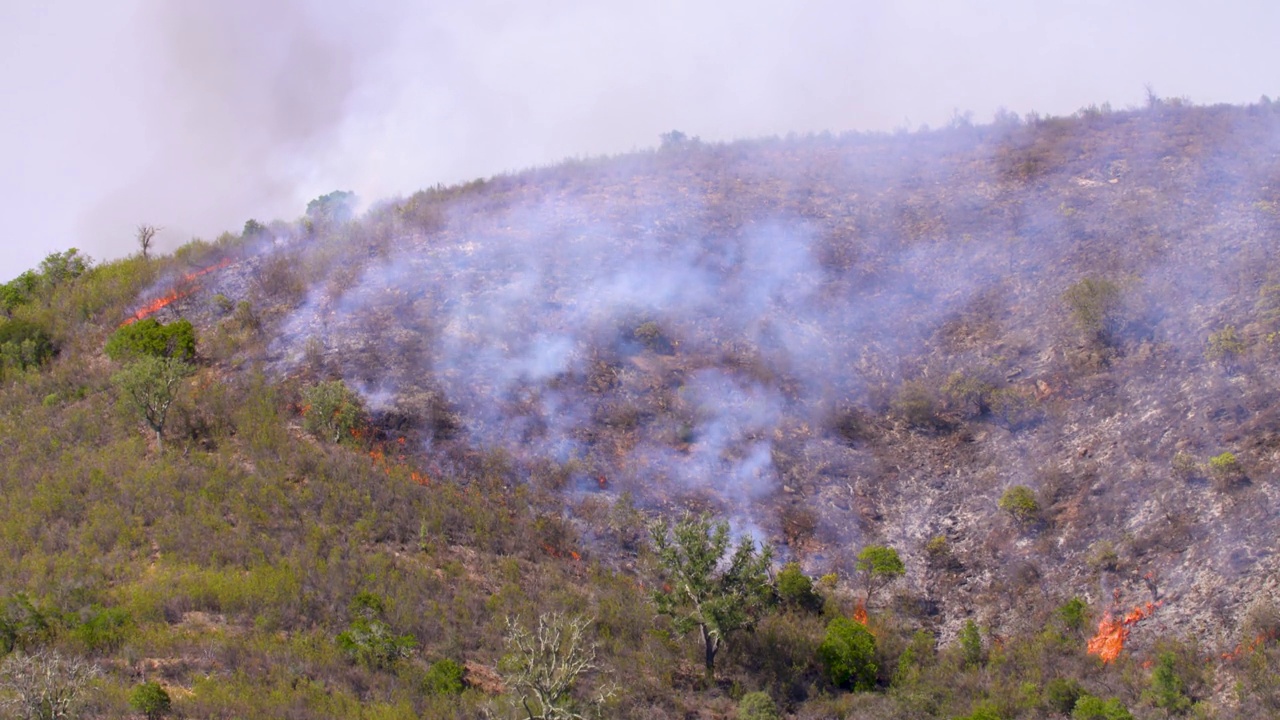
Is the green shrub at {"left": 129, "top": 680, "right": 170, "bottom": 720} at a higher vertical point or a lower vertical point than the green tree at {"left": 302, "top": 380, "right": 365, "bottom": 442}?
lower

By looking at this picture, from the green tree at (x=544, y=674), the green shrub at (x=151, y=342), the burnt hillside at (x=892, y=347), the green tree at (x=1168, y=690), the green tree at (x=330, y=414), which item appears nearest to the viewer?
the green tree at (x=544, y=674)

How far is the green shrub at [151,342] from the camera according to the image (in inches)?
1346

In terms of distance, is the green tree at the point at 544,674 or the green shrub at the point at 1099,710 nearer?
the green tree at the point at 544,674

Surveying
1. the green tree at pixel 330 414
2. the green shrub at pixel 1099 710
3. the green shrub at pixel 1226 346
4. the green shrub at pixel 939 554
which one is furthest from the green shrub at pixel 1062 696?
the green tree at pixel 330 414

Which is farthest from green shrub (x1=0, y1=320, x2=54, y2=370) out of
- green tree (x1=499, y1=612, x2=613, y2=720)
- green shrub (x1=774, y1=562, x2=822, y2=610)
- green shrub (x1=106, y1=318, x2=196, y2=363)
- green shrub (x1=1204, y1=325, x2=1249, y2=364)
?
green shrub (x1=1204, y1=325, x2=1249, y2=364)

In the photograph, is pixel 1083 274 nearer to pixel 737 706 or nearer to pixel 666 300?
pixel 666 300

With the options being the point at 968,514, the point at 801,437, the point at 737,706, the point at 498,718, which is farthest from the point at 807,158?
the point at 498,718

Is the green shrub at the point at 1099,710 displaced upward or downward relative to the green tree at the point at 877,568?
downward

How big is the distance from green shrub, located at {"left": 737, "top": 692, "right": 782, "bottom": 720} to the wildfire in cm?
829

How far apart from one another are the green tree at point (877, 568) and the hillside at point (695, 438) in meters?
0.33

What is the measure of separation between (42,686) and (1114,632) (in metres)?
24.9

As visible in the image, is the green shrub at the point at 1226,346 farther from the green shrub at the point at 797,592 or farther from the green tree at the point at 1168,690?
the green shrub at the point at 797,592

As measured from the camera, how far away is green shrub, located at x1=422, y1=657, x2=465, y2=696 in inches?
877

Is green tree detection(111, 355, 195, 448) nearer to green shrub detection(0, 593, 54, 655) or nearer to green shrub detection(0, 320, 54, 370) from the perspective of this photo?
green shrub detection(0, 320, 54, 370)
